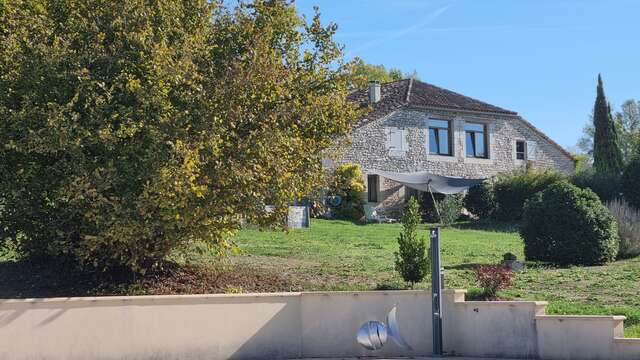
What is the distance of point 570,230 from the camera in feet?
55.3

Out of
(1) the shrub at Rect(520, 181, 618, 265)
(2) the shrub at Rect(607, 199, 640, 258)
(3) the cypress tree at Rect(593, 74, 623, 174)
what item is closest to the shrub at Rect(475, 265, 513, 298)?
(1) the shrub at Rect(520, 181, 618, 265)

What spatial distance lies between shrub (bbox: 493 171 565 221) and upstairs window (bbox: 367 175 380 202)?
5.86 metres

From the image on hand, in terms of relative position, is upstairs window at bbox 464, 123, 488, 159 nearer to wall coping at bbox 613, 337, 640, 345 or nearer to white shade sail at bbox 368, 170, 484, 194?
white shade sail at bbox 368, 170, 484, 194

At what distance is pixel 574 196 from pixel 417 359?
7.96 meters

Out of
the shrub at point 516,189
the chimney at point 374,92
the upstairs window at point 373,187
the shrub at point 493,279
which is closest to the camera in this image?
the shrub at point 493,279

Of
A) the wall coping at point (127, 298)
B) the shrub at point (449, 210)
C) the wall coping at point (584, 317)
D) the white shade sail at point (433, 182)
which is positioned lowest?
the wall coping at point (584, 317)

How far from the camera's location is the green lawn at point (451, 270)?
12.9m

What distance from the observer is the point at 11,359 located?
1062 cm

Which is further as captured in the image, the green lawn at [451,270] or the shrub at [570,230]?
the shrub at [570,230]

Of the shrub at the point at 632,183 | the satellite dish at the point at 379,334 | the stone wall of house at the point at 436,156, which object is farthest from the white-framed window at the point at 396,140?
the satellite dish at the point at 379,334

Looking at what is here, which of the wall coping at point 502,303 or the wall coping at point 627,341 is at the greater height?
the wall coping at point 502,303

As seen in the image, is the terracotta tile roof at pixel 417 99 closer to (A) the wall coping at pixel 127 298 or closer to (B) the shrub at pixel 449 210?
(B) the shrub at pixel 449 210

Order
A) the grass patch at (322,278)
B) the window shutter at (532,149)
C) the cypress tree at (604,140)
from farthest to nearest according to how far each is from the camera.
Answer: the cypress tree at (604,140), the window shutter at (532,149), the grass patch at (322,278)

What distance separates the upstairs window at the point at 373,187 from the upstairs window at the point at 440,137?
410 cm
